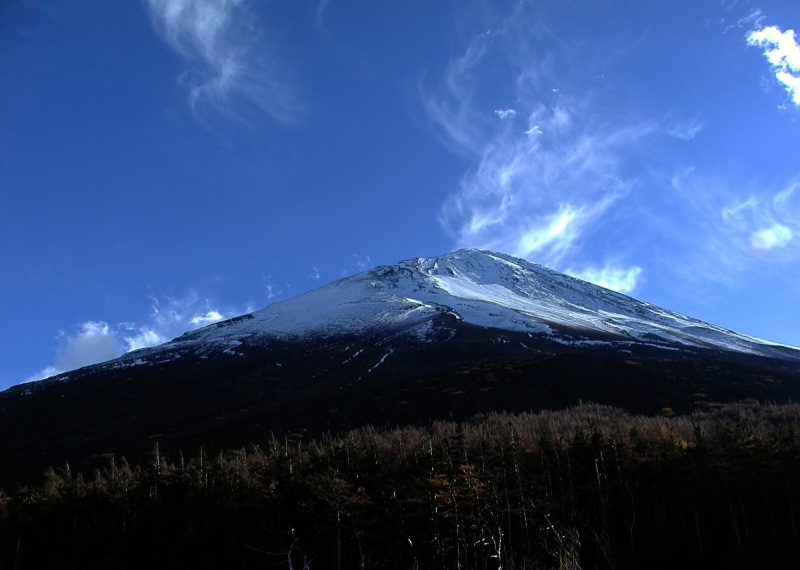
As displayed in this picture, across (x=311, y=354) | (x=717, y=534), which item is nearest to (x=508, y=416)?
(x=717, y=534)

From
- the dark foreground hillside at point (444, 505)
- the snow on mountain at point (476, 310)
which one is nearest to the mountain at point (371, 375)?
the snow on mountain at point (476, 310)

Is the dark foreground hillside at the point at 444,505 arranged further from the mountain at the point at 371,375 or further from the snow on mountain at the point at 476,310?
the snow on mountain at the point at 476,310

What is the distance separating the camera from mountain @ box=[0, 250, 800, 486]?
55.8 meters

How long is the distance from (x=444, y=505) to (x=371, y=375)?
133 feet

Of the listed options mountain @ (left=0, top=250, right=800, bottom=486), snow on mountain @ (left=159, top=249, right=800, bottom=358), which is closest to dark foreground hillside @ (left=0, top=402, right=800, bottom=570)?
mountain @ (left=0, top=250, right=800, bottom=486)

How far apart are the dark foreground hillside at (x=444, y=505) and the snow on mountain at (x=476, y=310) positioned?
50509 mm

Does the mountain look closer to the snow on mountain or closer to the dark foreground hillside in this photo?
the snow on mountain

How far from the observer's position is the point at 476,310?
105062mm

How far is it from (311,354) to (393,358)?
14505 millimetres

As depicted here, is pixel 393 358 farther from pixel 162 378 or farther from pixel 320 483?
pixel 320 483

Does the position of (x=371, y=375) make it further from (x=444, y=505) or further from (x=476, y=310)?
(x=444, y=505)

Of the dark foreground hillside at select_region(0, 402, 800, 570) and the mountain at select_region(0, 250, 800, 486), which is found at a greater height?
the mountain at select_region(0, 250, 800, 486)

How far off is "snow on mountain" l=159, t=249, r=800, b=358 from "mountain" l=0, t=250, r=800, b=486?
803mm

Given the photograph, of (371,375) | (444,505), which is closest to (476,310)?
(371,375)
